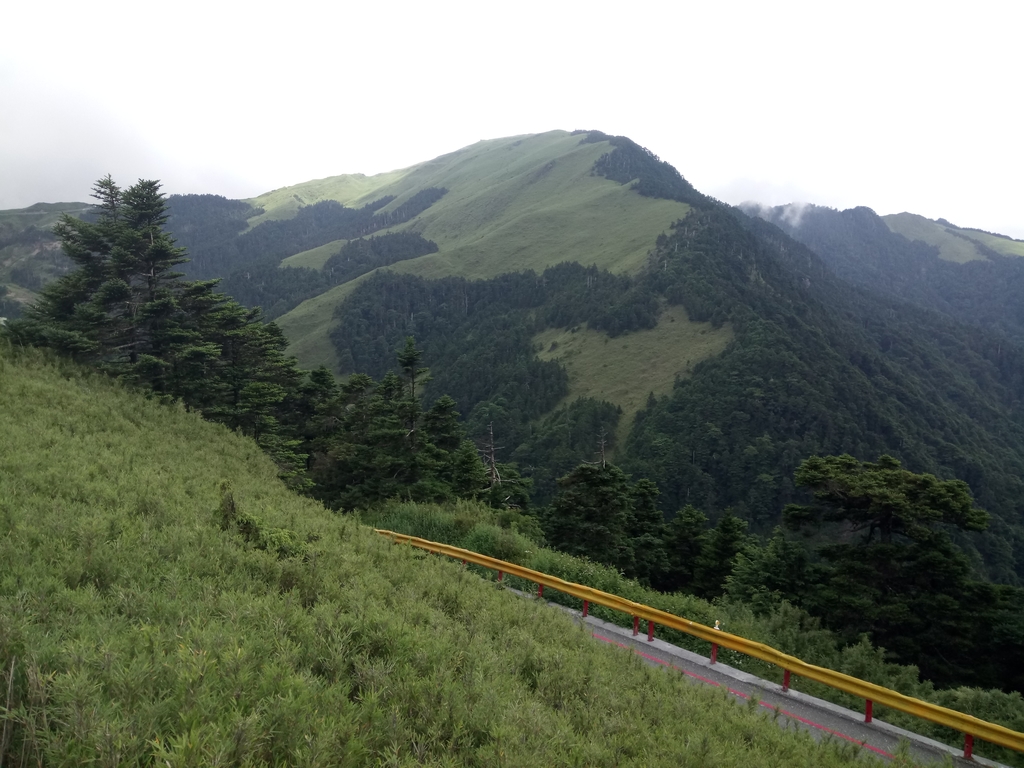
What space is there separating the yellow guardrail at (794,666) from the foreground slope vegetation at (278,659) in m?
1.95

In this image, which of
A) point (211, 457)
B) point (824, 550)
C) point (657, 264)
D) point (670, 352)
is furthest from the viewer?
point (657, 264)

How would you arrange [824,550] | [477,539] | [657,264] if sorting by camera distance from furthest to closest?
1. [657,264]
2. [824,550]
3. [477,539]

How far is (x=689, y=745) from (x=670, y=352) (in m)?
151

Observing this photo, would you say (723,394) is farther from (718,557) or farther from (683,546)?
(718,557)

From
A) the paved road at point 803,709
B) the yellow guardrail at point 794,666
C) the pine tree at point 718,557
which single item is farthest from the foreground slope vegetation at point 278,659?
the pine tree at point 718,557

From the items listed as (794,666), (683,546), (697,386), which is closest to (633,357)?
(697,386)

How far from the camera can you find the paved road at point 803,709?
728 centimetres

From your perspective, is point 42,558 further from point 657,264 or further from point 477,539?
point 657,264

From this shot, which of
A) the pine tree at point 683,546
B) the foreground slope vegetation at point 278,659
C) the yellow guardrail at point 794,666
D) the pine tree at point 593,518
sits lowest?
the pine tree at point 683,546

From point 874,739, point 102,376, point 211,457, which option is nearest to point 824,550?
point 874,739

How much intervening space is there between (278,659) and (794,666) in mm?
7682

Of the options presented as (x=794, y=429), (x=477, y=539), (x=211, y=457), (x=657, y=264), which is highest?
(x=657, y=264)

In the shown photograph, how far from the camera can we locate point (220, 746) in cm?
345

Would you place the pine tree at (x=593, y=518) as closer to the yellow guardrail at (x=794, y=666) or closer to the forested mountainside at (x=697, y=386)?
the yellow guardrail at (x=794, y=666)
